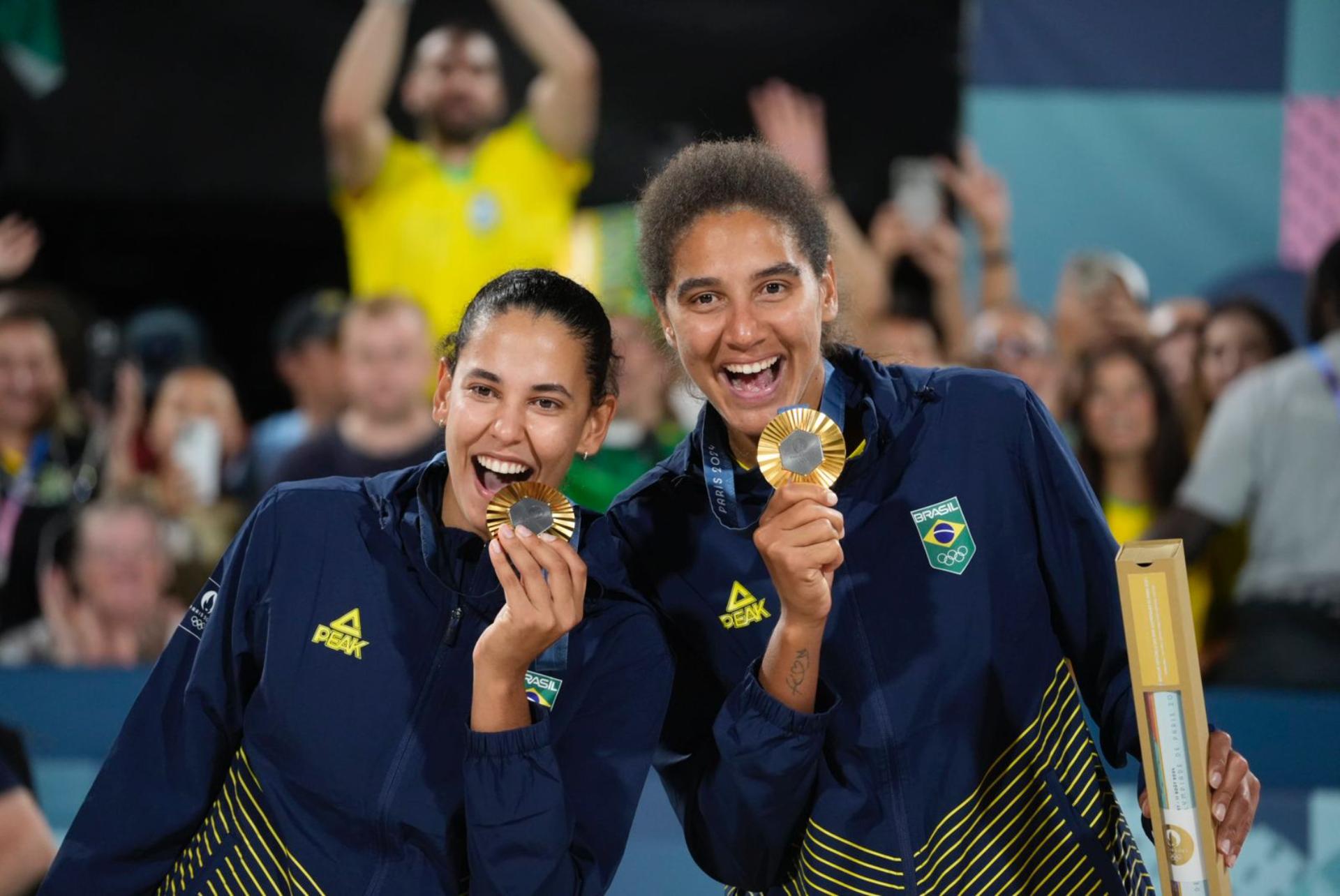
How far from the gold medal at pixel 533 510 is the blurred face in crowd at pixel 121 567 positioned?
3328mm

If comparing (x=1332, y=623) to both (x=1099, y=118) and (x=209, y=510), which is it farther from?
(x=209, y=510)

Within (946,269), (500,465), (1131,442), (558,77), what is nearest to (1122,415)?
(1131,442)

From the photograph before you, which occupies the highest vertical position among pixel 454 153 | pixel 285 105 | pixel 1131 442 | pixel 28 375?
pixel 285 105

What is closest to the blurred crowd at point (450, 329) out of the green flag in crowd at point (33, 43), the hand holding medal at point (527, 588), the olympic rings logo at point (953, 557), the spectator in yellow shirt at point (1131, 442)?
the spectator in yellow shirt at point (1131, 442)

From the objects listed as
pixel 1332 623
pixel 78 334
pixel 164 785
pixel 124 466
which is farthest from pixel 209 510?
pixel 1332 623

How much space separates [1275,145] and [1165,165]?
1.38 ft

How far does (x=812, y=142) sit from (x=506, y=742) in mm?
4554

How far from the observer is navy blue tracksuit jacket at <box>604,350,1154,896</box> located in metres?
2.32

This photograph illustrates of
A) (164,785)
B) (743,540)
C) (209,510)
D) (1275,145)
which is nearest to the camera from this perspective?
(164,785)

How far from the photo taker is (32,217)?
635 cm

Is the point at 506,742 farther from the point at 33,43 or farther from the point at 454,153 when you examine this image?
the point at 33,43

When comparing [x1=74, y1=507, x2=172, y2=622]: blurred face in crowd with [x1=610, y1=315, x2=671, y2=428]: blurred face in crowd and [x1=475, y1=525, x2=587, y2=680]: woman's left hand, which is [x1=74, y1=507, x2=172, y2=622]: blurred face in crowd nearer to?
[x1=610, y1=315, x2=671, y2=428]: blurred face in crowd

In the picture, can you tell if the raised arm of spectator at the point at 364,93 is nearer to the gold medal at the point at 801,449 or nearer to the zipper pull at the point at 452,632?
the zipper pull at the point at 452,632

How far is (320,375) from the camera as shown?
6055 millimetres
